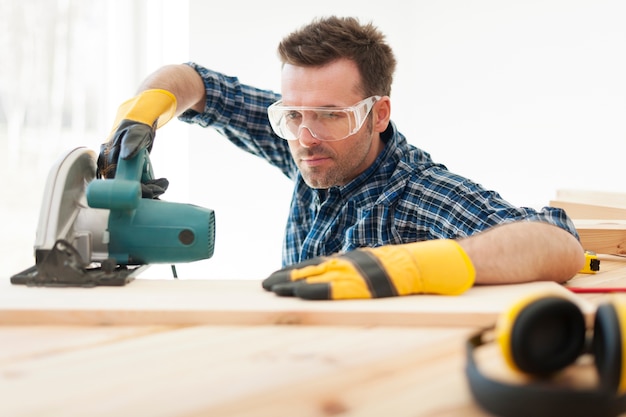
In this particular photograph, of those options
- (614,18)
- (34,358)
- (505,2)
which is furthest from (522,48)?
(34,358)

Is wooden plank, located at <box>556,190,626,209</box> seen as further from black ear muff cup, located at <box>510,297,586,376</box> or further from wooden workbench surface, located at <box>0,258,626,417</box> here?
black ear muff cup, located at <box>510,297,586,376</box>

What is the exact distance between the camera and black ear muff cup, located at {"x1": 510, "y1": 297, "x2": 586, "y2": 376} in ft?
2.55

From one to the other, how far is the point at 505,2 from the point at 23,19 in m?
2.99

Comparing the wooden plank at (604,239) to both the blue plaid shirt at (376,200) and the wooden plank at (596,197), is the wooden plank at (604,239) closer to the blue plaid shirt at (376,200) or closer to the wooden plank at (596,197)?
the blue plaid shirt at (376,200)

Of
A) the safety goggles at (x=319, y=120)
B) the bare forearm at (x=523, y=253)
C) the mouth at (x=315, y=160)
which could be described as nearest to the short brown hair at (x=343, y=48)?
the safety goggles at (x=319, y=120)

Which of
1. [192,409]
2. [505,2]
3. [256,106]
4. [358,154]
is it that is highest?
[505,2]

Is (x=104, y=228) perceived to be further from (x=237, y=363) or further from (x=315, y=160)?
(x=315, y=160)

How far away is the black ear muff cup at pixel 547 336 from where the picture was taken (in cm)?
78

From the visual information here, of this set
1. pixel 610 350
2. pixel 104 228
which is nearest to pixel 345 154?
pixel 104 228

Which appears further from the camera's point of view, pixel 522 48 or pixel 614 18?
pixel 522 48

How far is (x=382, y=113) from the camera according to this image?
2.29 m

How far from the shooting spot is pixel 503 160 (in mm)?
4328

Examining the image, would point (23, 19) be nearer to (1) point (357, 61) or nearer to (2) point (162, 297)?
(1) point (357, 61)

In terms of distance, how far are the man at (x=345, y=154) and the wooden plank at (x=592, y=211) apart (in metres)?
0.96
